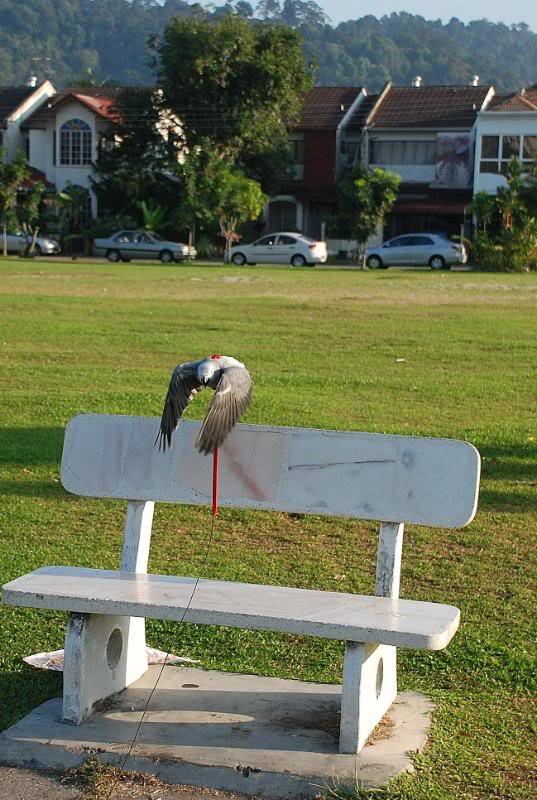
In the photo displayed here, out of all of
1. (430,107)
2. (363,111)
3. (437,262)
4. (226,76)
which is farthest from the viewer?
(363,111)

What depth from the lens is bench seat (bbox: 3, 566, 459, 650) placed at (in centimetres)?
414

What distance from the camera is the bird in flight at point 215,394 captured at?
15.0 feet

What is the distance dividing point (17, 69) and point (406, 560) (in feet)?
574

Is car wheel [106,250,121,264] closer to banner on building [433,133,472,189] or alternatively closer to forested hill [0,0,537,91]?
banner on building [433,133,472,189]

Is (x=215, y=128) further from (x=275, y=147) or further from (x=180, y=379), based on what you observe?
(x=180, y=379)

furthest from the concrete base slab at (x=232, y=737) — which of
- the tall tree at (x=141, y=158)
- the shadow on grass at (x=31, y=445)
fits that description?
→ the tall tree at (x=141, y=158)

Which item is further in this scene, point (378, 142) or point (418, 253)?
point (378, 142)

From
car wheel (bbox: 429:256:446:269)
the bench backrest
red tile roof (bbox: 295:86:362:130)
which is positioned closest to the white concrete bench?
the bench backrest

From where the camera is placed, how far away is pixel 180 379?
15.5ft

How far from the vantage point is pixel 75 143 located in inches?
2379

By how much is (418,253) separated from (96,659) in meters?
41.9

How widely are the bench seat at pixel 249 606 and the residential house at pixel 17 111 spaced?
5843 cm

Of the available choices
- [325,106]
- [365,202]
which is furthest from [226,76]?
[365,202]

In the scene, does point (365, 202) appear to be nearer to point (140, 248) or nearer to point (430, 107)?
point (140, 248)
